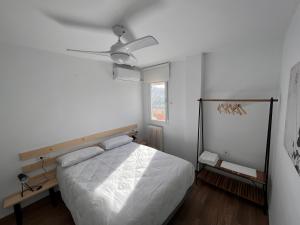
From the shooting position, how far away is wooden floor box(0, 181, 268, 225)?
66.5 inches

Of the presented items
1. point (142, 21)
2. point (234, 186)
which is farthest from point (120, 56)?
point (234, 186)

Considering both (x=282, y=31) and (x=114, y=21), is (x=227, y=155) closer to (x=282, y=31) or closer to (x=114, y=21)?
(x=282, y=31)

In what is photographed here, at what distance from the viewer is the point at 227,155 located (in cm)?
234

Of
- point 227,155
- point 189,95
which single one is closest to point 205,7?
point 189,95

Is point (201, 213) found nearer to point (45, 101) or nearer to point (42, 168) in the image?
point (42, 168)

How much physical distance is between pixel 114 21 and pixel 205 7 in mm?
877

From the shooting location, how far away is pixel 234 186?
2117 mm

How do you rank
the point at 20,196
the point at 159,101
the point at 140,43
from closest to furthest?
the point at 140,43 < the point at 20,196 < the point at 159,101

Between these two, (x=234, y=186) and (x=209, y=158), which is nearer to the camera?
(x=234, y=186)

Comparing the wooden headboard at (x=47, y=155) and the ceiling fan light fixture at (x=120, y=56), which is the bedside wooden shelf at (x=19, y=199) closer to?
the wooden headboard at (x=47, y=155)

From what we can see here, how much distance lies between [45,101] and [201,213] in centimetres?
290

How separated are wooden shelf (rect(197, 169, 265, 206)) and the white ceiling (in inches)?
88.7

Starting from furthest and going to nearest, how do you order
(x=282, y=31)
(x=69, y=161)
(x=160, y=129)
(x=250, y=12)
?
(x=160, y=129) < (x=69, y=161) < (x=282, y=31) < (x=250, y=12)

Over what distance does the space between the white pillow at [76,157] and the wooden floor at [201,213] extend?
674 mm
